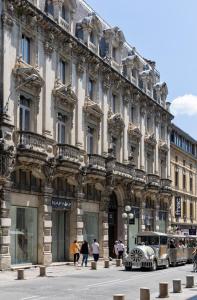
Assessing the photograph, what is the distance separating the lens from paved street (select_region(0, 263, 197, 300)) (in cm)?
2098

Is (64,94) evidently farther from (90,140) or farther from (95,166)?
(90,140)

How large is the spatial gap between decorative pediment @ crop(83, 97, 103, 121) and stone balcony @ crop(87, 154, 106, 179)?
3127mm

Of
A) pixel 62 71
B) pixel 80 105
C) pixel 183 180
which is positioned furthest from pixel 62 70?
pixel 183 180

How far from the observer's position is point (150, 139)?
57406 millimetres

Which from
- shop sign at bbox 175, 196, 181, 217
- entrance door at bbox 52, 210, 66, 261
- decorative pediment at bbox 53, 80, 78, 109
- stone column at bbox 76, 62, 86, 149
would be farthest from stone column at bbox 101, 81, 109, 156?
shop sign at bbox 175, 196, 181, 217

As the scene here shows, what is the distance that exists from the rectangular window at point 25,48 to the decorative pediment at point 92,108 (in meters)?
7.54

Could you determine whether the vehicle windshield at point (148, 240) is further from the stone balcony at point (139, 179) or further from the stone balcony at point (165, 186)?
the stone balcony at point (165, 186)

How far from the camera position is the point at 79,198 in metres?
41.3

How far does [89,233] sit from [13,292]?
22.4 meters

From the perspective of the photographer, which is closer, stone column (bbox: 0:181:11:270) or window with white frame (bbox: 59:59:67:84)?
stone column (bbox: 0:181:11:270)

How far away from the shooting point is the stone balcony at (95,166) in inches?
1649

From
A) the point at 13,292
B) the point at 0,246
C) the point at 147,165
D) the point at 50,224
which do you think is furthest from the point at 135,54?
the point at 13,292

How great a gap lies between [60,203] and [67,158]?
117 inches

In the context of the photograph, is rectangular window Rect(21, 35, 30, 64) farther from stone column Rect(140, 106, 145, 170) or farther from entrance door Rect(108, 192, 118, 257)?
stone column Rect(140, 106, 145, 170)
